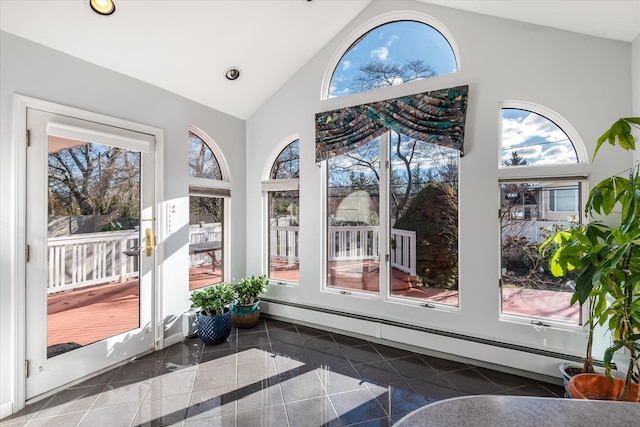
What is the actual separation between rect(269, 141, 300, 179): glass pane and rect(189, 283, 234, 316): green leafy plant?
5.25 ft

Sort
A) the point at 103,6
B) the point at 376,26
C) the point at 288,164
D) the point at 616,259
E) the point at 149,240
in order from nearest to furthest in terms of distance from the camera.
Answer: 1. the point at 616,259
2. the point at 103,6
3. the point at 149,240
4. the point at 376,26
5. the point at 288,164

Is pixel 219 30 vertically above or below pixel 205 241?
above

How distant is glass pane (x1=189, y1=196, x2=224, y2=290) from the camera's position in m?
3.66

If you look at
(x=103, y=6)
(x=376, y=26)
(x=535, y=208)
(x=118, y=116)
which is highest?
(x=376, y=26)

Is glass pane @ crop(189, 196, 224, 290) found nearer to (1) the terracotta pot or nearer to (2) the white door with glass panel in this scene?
(2) the white door with glass panel

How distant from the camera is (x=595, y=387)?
2.03 metres

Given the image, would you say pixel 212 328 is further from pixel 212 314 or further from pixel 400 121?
pixel 400 121

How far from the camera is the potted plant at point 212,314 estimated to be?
3.26m

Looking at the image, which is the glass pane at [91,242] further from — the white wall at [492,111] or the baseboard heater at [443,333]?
the white wall at [492,111]

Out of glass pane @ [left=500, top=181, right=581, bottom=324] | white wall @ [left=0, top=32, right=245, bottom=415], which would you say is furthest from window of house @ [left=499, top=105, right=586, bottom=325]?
white wall @ [left=0, top=32, right=245, bottom=415]

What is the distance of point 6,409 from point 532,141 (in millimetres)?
4443

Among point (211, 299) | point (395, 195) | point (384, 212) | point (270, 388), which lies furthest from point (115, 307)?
point (395, 195)

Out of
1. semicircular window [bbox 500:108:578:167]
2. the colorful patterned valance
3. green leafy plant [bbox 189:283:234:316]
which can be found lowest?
green leafy plant [bbox 189:283:234:316]

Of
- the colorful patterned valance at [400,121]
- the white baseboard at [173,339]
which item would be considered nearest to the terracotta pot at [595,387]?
the colorful patterned valance at [400,121]
